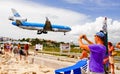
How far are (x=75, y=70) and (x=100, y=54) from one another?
1.07 m

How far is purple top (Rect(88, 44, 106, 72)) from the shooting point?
851cm

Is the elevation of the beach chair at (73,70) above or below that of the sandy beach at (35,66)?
above

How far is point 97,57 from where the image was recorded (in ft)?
28.2

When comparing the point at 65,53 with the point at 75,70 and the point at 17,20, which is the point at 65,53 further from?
the point at 17,20

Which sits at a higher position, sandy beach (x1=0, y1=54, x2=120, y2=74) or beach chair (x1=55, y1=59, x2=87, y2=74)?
beach chair (x1=55, y1=59, x2=87, y2=74)

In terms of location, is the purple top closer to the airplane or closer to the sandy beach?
the sandy beach

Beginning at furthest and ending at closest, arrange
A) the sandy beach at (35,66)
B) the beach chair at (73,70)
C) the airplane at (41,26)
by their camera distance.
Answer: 1. the airplane at (41,26)
2. the sandy beach at (35,66)
3. the beach chair at (73,70)

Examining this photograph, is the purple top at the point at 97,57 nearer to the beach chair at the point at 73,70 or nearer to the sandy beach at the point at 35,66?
the beach chair at the point at 73,70

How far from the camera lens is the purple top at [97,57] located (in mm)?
8508

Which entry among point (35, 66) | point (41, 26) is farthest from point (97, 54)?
point (41, 26)

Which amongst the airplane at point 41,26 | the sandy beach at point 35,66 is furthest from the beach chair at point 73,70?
the airplane at point 41,26

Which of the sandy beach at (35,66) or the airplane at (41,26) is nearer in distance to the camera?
the sandy beach at (35,66)

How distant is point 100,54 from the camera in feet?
28.1

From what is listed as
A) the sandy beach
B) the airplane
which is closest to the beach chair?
the sandy beach
